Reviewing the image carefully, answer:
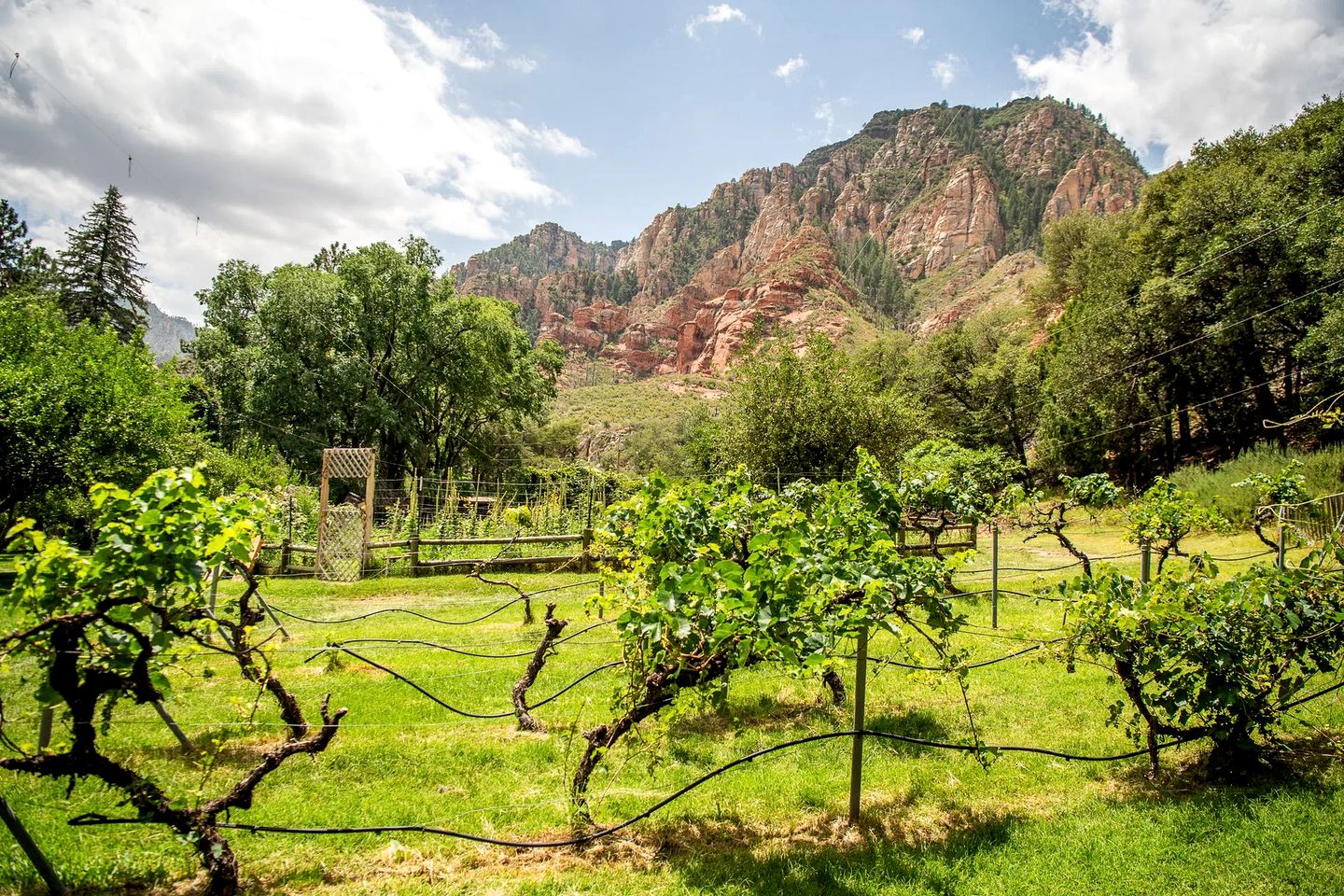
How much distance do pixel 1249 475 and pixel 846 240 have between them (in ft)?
377

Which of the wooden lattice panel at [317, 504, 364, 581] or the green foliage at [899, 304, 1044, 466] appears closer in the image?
the wooden lattice panel at [317, 504, 364, 581]

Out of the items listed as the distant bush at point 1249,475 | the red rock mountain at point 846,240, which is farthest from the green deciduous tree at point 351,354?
the red rock mountain at point 846,240

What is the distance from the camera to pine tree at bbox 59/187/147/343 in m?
25.9

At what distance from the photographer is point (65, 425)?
10172mm

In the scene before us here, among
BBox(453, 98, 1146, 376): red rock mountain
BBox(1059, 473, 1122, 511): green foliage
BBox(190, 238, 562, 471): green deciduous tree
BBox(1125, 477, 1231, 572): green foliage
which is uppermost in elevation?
BBox(453, 98, 1146, 376): red rock mountain

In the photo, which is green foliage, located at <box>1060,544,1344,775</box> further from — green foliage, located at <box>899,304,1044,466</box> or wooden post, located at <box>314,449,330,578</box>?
green foliage, located at <box>899,304,1044,466</box>

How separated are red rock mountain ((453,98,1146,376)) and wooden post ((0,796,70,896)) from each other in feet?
247

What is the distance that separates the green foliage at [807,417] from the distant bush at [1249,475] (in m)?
7.13

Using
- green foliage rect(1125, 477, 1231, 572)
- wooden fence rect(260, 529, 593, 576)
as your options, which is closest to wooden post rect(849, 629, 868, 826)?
green foliage rect(1125, 477, 1231, 572)

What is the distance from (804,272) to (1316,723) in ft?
306

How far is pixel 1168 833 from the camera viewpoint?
3051 millimetres

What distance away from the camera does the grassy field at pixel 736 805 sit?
2.74 meters

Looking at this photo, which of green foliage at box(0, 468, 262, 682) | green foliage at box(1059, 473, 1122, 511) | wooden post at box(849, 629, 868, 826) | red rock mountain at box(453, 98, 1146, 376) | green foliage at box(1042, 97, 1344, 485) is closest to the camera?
green foliage at box(0, 468, 262, 682)

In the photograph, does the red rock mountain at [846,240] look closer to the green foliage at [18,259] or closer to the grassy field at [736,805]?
the green foliage at [18,259]
